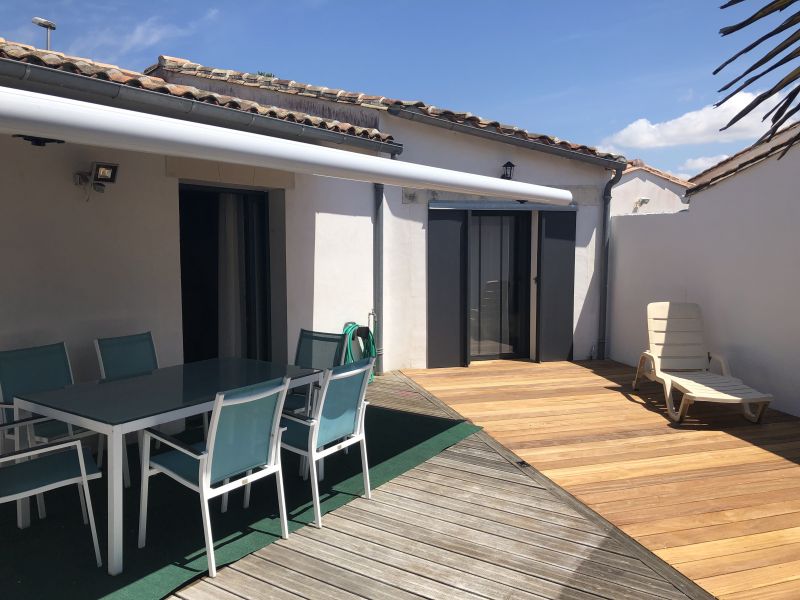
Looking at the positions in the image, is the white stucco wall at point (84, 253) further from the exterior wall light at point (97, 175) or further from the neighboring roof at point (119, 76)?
the neighboring roof at point (119, 76)

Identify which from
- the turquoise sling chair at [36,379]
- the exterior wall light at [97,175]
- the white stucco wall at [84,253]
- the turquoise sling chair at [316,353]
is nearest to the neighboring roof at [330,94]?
the white stucco wall at [84,253]

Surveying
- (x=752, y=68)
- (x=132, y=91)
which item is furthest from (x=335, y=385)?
(x=752, y=68)

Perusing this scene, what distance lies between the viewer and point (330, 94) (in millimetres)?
7457

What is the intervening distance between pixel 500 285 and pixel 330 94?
3.76m

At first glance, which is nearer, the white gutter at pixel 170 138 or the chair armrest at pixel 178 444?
the white gutter at pixel 170 138

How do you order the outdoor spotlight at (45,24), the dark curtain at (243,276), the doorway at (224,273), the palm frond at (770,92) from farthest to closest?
1. the outdoor spotlight at (45,24)
2. the dark curtain at (243,276)
3. the doorway at (224,273)
4. the palm frond at (770,92)

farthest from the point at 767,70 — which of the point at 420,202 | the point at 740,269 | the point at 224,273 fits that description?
the point at 420,202

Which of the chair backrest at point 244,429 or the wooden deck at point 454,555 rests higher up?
the chair backrest at point 244,429

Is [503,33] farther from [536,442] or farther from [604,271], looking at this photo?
[536,442]

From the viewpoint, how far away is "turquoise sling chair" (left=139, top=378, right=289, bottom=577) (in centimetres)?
291

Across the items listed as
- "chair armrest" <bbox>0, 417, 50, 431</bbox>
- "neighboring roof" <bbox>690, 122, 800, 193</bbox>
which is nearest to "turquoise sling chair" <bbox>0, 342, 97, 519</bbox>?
"chair armrest" <bbox>0, 417, 50, 431</bbox>

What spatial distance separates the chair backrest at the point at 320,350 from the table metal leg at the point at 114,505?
2089 mm

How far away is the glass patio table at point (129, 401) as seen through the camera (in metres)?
2.92

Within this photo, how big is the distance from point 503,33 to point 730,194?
16.2ft
